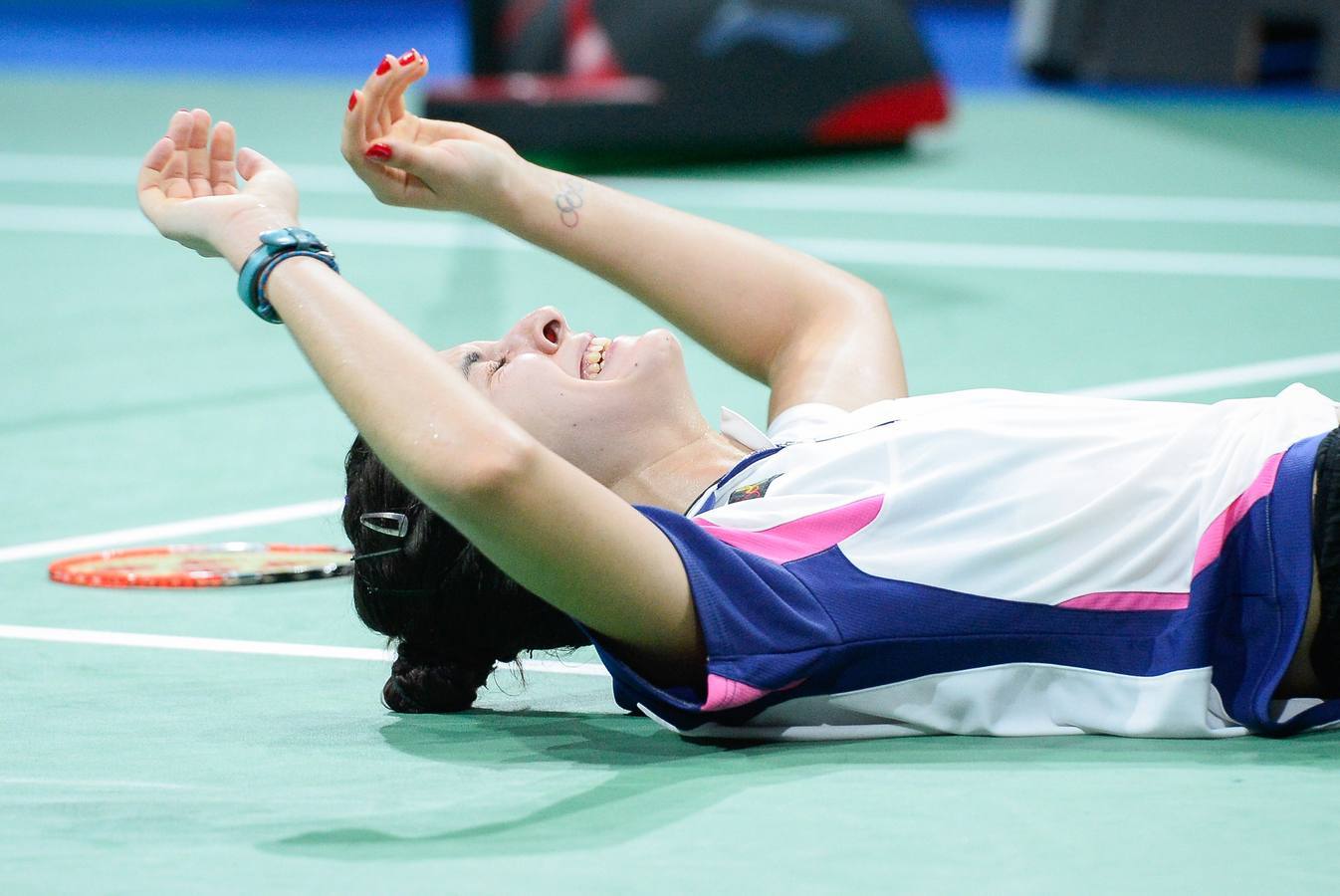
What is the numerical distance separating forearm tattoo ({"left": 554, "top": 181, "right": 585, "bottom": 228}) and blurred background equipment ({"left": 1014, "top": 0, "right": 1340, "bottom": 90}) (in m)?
10.3

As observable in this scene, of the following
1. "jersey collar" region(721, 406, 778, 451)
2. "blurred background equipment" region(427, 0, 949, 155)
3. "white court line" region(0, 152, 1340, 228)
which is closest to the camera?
"jersey collar" region(721, 406, 778, 451)

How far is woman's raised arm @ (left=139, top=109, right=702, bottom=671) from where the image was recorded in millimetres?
2732

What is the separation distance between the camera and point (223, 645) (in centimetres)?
396

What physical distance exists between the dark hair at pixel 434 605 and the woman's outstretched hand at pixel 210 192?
37cm

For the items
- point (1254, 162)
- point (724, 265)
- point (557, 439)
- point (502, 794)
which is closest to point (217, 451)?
point (724, 265)

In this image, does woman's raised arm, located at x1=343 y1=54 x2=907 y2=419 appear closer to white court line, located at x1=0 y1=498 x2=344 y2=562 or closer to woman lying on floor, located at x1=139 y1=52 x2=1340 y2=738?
woman lying on floor, located at x1=139 y1=52 x2=1340 y2=738

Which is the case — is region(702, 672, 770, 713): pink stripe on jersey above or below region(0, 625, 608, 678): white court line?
above

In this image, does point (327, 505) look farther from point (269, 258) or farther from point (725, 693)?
point (725, 693)

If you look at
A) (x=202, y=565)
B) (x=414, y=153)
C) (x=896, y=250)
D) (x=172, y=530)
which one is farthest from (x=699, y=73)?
(x=414, y=153)

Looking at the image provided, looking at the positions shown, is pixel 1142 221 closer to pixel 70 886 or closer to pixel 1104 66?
pixel 1104 66

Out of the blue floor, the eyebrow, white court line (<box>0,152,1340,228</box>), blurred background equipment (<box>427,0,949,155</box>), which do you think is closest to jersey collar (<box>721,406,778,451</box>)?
the eyebrow

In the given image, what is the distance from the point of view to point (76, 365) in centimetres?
654

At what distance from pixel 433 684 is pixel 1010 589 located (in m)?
0.99

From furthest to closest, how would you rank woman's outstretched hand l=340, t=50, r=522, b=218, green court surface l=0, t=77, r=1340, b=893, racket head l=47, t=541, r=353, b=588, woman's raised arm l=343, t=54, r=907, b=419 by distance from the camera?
racket head l=47, t=541, r=353, b=588 → woman's raised arm l=343, t=54, r=907, b=419 → woman's outstretched hand l=340, t=50, r=522, b=218 → green court surface l=0, t=77, r=1340, b=893
